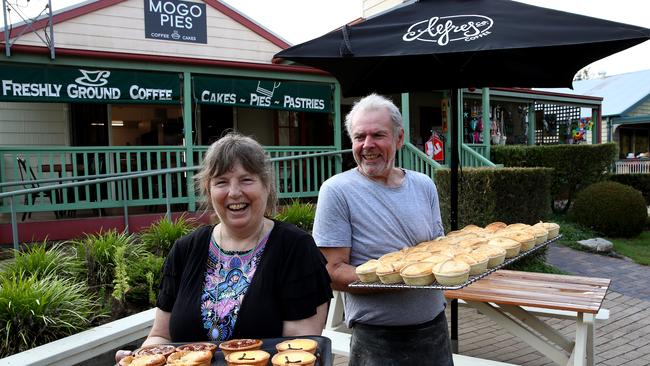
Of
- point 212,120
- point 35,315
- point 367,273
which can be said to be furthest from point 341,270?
point 212,120

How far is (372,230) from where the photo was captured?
2.34 meters

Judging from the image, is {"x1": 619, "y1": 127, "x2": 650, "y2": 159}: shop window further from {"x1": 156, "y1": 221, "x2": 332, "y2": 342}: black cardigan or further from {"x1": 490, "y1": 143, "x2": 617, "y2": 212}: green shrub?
{"x1": 156, "y1": 221, "x2": 332, "y2": 342}: black cardigan

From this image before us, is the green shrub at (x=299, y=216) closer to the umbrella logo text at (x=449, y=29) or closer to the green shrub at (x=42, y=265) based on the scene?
the green shrub at (x=42, y=265)

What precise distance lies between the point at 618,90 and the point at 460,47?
29.1m

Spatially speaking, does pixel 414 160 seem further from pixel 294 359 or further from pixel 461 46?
pixel 294 359

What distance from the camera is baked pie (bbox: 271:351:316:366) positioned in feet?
5.02

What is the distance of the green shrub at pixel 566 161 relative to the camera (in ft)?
41.0

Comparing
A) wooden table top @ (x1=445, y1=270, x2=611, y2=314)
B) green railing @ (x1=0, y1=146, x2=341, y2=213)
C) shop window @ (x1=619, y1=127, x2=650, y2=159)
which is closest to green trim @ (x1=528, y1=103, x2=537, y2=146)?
green railing @ (x1=0, y1=146, x2=341, y2=213)

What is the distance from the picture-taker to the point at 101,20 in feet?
31.3

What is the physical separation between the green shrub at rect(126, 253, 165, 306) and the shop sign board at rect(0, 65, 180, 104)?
4574 millimetres

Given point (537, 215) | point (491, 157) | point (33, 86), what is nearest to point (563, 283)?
point (537, 215)

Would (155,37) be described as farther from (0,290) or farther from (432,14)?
(432,14)

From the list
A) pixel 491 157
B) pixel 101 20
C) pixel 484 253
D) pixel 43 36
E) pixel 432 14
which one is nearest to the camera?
pixel 484 253

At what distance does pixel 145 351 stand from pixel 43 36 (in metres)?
8.84
